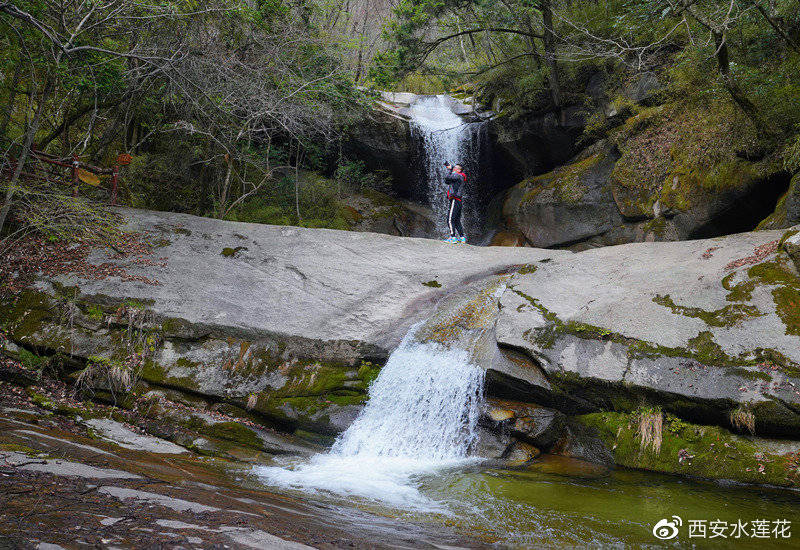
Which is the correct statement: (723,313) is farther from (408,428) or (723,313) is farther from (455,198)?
(455,198)

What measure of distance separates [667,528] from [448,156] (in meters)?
14.5

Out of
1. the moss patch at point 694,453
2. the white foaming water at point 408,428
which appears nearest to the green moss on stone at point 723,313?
the moss patch at point 694,453

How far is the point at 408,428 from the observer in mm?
6391

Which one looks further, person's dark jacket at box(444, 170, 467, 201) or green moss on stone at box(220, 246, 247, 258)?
person's dark jacket at box(444, 170, 467, 201)

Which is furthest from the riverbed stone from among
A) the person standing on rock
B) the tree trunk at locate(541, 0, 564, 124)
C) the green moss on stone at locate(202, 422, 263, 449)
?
the tree trunk at locate(541, 0, 564, 124)

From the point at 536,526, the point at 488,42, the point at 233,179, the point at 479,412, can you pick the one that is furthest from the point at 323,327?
the point at 488,42

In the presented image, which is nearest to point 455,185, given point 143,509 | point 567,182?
point 567,182

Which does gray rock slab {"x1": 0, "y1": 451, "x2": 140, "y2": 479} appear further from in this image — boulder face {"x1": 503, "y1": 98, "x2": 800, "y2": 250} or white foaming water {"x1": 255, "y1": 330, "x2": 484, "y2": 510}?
boulder face {"x1": 503, "y1": 98, "x2": 800, "y2": 250}

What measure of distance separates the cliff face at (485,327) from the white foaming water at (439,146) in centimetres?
833

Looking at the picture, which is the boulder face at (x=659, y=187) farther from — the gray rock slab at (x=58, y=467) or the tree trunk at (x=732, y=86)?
the gray rock slab at (x=58, y=467)

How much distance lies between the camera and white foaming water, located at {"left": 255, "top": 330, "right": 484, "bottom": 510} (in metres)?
5.38

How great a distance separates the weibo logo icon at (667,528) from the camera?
394cm

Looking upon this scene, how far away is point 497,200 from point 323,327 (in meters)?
11.7

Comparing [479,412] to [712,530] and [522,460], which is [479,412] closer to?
[522,460]
